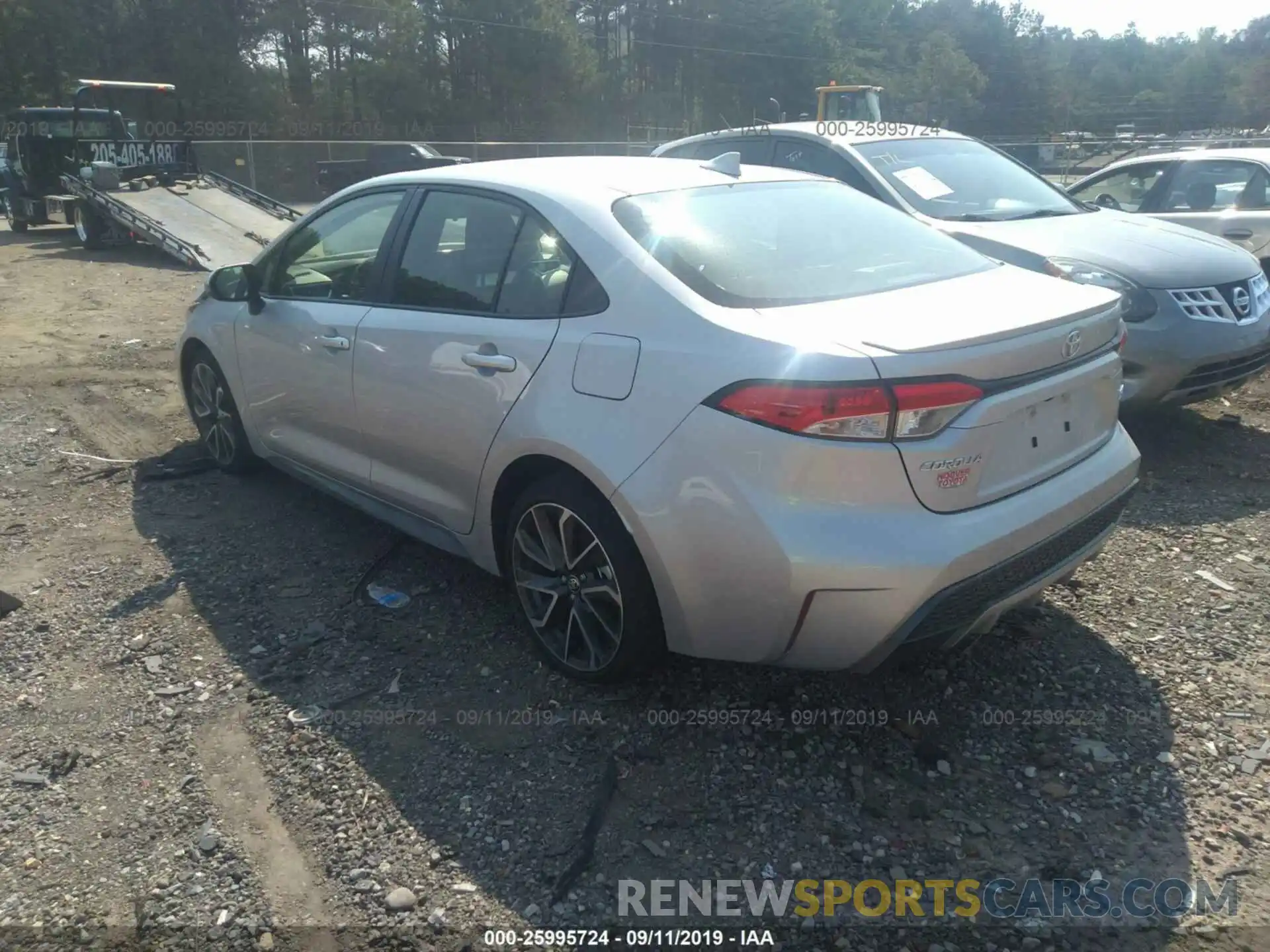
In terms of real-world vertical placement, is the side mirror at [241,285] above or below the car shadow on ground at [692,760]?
above

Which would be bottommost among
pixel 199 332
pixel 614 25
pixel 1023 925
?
pixel 1023 925

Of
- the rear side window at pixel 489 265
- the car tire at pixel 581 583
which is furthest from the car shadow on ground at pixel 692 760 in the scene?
the rear side window at pixel 489 265

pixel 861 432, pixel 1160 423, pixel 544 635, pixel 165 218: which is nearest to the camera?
pixel 861 432

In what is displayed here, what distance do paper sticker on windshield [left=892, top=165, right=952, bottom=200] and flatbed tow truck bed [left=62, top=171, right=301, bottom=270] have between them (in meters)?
9.20

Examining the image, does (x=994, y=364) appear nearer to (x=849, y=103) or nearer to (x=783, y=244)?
(x=783, y=244)

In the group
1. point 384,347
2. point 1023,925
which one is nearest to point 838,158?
point 384,347

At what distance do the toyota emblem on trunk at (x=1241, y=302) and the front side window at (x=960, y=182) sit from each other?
1197 millimetres

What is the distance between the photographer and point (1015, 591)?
113 inches

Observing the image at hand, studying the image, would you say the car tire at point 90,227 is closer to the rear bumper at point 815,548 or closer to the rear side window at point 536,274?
the rear side window at point 536,274

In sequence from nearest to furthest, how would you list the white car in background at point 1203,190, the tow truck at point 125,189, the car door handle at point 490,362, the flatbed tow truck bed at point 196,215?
the car door handle at point 490,362, the white car in background at point 1203,190, the flatbed tow truck bed at point 196,215, the tow truck at point 125,189

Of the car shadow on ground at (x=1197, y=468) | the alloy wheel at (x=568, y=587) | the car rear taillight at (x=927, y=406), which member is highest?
the car rear taillight at (x=927, y=406)

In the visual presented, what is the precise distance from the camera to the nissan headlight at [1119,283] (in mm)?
5324

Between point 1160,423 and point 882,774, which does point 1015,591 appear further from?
point 1160,423

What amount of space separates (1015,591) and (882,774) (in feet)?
2.17
